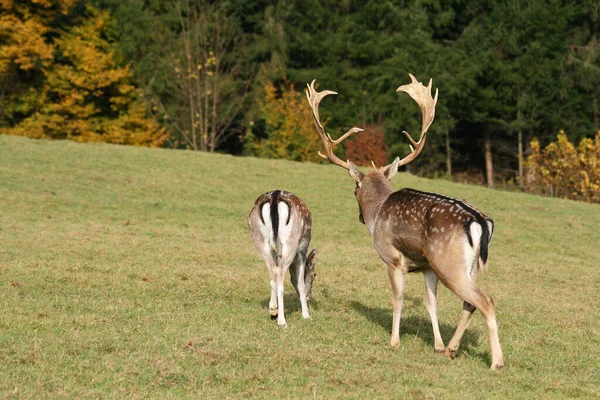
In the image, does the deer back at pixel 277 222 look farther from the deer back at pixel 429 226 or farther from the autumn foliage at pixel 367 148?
the autumn foliage at pixel 367 148

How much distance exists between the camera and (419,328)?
31.7 ft

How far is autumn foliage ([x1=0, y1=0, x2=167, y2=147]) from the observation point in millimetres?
40281

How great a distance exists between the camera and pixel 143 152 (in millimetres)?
30859

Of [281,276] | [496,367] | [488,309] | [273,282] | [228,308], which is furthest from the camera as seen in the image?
[228,308]

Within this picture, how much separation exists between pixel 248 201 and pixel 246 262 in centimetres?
939

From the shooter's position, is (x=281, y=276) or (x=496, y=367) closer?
(x=496, y=367)

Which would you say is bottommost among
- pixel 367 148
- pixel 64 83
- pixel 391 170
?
pixel 367 148

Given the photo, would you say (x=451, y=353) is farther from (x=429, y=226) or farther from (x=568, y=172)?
(x=568, y=172)

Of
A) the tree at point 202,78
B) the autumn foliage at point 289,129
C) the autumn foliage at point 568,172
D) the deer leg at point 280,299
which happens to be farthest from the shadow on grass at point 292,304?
the tree at point 202,78

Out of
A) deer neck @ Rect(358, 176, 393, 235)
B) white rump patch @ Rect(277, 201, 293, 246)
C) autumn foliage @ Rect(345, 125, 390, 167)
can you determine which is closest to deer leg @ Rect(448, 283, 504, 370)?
deer neck @ Rect(358, 176, 393, 235)

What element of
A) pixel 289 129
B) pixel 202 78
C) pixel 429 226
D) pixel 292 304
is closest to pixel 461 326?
pixel 429 226

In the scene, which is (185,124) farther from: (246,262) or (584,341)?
(584,341)

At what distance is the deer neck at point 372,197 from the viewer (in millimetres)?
9430

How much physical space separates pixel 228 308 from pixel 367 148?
3191cm
